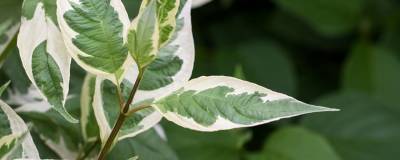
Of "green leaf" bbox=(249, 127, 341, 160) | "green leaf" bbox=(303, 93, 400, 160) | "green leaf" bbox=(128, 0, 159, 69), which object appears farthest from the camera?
"green leaf" bbox=(303, 93, 400, 160)

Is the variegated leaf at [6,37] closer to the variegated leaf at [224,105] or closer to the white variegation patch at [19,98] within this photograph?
the white variegation patch at [19,98]

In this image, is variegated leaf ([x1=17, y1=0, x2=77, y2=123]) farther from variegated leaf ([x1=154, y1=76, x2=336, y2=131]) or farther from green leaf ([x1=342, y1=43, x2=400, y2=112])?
green leaf ([x1=342, y1=43, x2=400, y2=112])

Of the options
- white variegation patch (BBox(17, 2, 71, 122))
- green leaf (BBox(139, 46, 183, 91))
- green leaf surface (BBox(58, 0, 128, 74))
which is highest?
green leaf surface (BBox(58, 0, 128, 74))

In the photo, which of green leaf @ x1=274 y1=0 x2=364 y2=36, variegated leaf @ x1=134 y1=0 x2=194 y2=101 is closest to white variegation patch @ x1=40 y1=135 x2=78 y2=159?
variegated leaf @ x1=134 y1=0 x2=194 y2=101

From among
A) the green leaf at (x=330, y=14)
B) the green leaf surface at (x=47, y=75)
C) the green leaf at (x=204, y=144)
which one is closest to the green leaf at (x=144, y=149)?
the green leaf surface at (x=47, y=75)

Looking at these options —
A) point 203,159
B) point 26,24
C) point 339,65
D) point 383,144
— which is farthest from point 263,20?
point 26,24

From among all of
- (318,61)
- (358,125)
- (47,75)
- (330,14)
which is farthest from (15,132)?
(318,61)

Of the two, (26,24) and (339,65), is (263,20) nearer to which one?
(339,65)

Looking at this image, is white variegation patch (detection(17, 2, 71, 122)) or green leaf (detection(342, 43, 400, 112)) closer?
white variegation patch (detection(17, 2, 71, 122))
